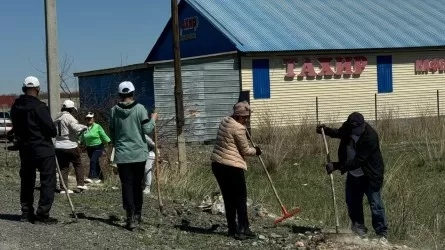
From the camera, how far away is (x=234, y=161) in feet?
26.9

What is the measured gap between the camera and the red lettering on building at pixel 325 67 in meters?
30.7

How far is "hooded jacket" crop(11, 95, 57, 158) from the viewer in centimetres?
807

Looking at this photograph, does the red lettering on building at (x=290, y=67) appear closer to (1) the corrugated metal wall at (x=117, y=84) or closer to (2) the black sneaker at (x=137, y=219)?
(1) the corrugated metal wall at (x=117, y=84)

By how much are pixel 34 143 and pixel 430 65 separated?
2861 cm

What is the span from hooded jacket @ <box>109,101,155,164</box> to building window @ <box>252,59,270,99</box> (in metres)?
20.8

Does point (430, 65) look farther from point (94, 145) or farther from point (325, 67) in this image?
point (94, 145)

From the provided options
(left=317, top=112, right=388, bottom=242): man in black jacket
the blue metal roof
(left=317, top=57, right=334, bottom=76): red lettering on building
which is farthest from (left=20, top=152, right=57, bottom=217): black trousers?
(left=317, top=57, right=334, bottom=76): red lettering on building

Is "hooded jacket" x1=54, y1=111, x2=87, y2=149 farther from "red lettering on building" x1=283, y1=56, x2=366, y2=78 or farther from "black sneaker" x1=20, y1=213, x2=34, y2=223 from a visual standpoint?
"red lettering on building" x1=283, y1=56, x2=366, y2=78

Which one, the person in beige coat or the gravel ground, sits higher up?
the person in beige coat

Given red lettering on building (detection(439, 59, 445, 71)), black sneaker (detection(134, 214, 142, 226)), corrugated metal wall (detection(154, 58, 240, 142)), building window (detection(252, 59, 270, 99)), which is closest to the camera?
black sneaker (detection(134, 214, 142, 226))

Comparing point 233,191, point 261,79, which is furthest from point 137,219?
point 261,79

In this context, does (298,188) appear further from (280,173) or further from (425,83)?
(425,83)

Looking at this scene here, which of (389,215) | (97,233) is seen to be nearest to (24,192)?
(97,233)

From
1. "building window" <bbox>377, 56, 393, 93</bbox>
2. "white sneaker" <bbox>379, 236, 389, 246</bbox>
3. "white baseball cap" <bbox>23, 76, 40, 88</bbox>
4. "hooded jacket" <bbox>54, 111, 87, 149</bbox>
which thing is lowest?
"white sneaker" <bbox>379, 236, 389, 246</bbox>
